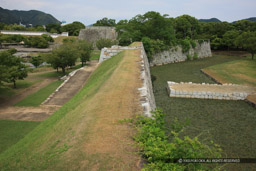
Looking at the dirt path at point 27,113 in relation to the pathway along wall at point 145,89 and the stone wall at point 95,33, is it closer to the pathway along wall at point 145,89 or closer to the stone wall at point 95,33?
the pathway along wall at point 145,89

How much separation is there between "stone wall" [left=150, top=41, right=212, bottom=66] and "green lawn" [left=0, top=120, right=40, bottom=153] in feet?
77.9

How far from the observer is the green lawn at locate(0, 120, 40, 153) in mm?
8406

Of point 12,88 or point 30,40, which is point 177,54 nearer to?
point 12,88

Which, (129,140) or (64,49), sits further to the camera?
(64,49)

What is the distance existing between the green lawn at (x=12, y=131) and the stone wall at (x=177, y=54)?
23.7m

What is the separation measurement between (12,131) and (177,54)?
1244 inches

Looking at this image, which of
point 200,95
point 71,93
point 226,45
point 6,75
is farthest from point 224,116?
point 226,45

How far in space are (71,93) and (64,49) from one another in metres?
10.1

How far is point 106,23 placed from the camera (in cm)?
8062

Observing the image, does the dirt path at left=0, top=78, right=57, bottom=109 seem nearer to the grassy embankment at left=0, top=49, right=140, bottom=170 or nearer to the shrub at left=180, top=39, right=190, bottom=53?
the grassy embankment at left=0, top=49, right=140, bottom=170

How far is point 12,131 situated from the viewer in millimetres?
9570

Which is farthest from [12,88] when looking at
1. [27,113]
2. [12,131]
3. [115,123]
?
[115,123]

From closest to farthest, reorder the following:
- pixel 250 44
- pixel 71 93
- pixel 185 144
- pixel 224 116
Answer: pixel 185 144 → pixel 224 116 → pixel 71 93 → pixel 250 44

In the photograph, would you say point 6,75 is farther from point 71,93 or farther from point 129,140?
point 129,140
